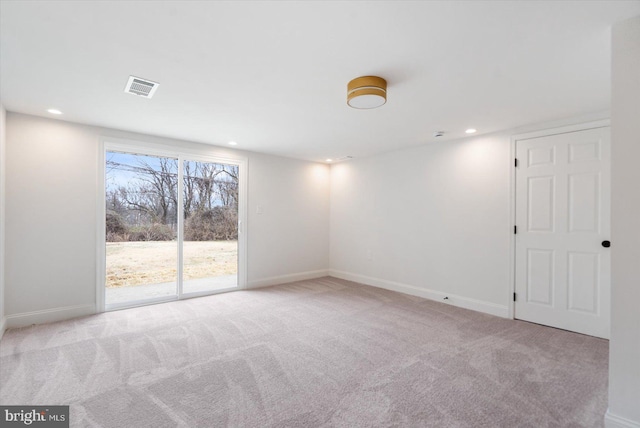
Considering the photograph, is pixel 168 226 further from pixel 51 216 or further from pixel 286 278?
pixel 286 278

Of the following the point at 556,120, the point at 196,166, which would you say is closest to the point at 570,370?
the point at 556,120

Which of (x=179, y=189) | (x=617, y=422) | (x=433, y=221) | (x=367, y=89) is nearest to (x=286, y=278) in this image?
(x=179, y=189)

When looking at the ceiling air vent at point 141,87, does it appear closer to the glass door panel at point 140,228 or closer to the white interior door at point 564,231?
the glass door panel at point 140,228

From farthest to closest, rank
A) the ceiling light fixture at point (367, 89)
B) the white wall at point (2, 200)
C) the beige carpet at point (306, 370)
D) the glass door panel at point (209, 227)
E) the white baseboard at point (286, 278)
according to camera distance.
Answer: the white baseboard at point (286, 278) → the glass door panel at point (209, 227) → the white wall at point (2, 200) → the ceiling light fixture at point (367, 89) → the beige carpet at point (306, 370)

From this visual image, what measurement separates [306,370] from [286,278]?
10.5 ft

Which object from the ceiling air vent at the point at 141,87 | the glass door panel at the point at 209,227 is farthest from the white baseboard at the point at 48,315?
the ceiling air vent at the point at 141,87

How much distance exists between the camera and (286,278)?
219 inches

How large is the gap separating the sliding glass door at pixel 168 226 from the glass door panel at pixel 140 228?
11 millimetres

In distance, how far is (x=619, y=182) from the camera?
1688 millimetres

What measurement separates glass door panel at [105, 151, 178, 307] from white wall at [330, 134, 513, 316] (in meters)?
3.10

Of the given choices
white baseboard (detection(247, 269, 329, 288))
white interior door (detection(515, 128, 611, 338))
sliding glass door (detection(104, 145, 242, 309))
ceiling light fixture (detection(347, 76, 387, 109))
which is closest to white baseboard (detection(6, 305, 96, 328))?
sliding glass door (detection(104, 145, 242, 309))

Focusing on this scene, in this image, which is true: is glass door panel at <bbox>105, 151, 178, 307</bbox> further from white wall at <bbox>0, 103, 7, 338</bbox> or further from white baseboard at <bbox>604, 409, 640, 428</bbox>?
white baseboard at <bbox>604, 409, 640, 428</bbox>

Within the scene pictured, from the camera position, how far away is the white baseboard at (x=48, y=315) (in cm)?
325

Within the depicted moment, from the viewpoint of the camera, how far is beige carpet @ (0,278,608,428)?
188 cm
